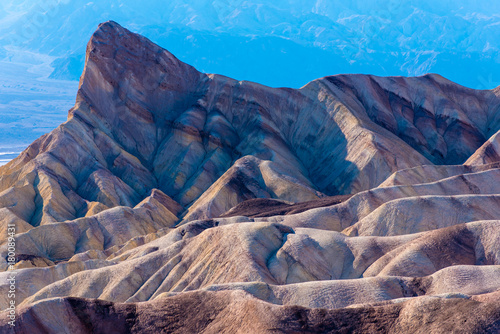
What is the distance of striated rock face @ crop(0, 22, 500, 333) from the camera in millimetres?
30266

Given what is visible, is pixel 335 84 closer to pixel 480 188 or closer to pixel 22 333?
pixel 480 188

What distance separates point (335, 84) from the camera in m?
91.3

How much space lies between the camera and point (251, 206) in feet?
213

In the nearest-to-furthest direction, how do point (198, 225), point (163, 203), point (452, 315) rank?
point (452, 315) → point (198, 225) → point (163, 203)

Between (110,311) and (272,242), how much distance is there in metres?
16.1

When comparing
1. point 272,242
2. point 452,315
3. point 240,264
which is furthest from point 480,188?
point 452,315

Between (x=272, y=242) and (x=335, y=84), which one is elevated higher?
(x=335, y=84)

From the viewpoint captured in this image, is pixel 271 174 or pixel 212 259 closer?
pixel 212 259

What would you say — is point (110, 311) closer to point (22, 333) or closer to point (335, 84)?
point (22, 333)

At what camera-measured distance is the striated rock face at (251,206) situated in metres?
30.3

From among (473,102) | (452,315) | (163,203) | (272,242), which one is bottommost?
(452,315)

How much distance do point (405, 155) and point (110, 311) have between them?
5359 centimetres

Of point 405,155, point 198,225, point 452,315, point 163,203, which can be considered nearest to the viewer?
point 452,315

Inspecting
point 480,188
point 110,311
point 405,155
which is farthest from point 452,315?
point 405,155
